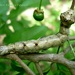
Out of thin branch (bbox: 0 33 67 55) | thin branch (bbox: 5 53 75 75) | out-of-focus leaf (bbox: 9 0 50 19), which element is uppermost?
out-of-focus leaf (bbox: 9 0 50 19)

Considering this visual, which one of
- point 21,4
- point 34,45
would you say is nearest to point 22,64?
point 34,45

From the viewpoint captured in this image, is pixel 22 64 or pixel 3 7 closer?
pixel 22 64

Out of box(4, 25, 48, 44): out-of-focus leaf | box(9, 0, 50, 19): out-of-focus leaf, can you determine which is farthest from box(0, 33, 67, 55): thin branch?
box(9, 0, 50, 19): out-of-focus leaf

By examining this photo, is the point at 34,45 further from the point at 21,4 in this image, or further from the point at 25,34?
the point at 21,4

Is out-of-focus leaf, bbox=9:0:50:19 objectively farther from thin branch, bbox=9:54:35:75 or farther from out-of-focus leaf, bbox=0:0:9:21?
thin branch, bbox=9:54:35:75

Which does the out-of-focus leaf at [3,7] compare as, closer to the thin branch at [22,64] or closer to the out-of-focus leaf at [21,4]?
the out-of-focus leaf at [21,4]

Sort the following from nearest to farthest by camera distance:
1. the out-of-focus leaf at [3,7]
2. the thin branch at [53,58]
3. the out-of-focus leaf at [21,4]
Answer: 1. the thin branch at [53,58]
2. the out-of-focus leaf at [3,7]
3. the out-of-focus leaf at [21,4]

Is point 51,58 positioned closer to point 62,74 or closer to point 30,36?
point 62,74

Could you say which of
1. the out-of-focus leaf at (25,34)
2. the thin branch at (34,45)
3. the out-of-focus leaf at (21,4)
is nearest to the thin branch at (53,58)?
the thin branch at (34,45)

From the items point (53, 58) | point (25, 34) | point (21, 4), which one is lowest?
point (53, 58)

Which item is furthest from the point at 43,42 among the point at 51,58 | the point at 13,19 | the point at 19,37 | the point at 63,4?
the point at 63,4

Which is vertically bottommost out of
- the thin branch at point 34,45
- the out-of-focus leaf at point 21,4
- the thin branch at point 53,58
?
the thin branch at point 53,58
